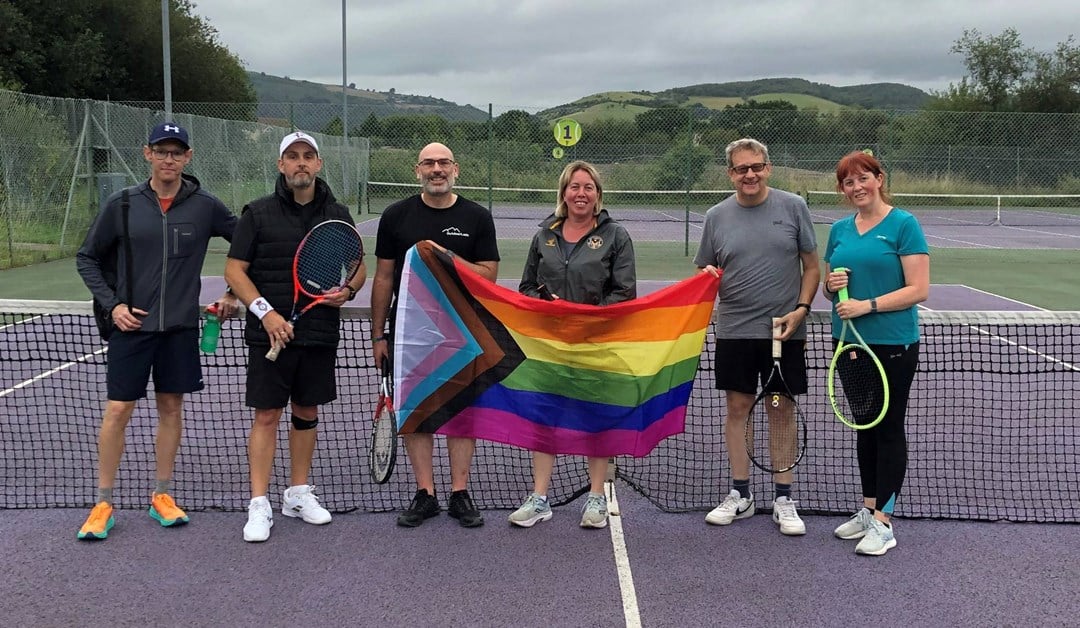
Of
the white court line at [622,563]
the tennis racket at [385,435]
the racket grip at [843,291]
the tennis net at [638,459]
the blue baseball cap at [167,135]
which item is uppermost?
the blue baseball cap at [167,135]

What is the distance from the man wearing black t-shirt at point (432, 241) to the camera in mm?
5012

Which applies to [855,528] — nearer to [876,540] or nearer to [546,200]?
[876,540]

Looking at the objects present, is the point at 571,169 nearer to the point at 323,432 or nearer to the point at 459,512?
the point at 459,512

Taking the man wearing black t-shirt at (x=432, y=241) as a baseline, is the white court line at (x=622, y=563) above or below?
below

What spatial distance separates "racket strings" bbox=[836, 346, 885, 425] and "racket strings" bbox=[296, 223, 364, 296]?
7.96ft

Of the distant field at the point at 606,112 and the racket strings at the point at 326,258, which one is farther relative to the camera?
the distant field at the point at 606,112

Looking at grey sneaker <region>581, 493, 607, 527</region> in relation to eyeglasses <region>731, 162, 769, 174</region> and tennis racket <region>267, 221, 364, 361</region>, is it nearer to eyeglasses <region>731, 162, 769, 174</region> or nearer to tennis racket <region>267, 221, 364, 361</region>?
tennis racket <region>267, 221, 364, 361</region>

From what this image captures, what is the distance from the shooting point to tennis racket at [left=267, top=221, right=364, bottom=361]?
486 centimetres

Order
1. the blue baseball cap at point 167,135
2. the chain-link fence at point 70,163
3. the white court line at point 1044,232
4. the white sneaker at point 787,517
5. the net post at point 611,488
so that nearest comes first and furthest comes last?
the blue baseball cap at point 167,135 < the white sneaker at point 787,517 < the net post at point 611,488 < the chain-link fence at point 70,163 < the white court line at point 1044,232

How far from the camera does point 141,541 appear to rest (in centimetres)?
484

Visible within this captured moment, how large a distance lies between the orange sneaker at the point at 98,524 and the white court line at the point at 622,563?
2.45m

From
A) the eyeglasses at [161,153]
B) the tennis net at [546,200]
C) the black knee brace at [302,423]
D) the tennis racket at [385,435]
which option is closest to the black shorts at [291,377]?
the black knee brace at [302,423]

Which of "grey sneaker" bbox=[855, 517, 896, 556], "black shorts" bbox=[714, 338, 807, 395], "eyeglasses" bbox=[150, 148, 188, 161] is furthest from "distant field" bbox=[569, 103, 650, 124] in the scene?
"grey sneaker" bbox=[855, 517, 896, 556]

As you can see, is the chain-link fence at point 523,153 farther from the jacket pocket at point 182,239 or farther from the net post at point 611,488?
the net post at point 611,488
